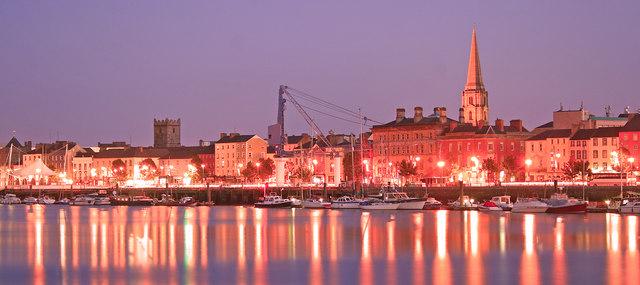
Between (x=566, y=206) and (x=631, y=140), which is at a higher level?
(x=631, y=140)

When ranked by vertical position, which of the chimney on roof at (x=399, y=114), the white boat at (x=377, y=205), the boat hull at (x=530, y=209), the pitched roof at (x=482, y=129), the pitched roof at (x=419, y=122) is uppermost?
the chimney on roof at (x=399, y=114)

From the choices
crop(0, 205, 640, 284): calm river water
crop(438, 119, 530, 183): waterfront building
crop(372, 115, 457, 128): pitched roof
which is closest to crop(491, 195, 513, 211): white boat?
crop(0, 205, 640, 284): calm river water

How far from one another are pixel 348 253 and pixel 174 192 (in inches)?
3498

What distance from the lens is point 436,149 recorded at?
14538 centimetres

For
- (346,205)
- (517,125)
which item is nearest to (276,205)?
(346,205)

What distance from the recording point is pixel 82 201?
141000 millimetres

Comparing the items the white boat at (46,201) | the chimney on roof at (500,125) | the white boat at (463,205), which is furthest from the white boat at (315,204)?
the white boat at (46,201)

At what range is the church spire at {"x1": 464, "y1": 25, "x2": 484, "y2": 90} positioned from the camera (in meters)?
166

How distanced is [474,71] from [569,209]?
78.1 meters

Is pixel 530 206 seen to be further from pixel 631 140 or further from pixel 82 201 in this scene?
pixel 82 201

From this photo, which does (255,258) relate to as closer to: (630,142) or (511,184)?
(511,184)

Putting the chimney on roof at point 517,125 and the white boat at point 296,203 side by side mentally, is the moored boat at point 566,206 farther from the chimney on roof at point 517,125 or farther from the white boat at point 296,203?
the chimney on roof at point 517,125

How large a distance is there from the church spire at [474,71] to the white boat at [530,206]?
71630 millimetres

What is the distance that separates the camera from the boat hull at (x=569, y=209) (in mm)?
90438
